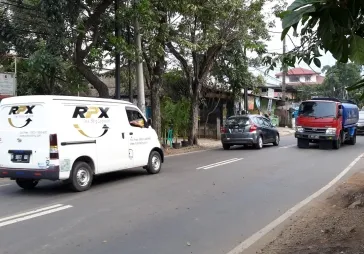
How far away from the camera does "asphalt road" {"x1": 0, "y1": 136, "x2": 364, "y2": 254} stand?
5609mm

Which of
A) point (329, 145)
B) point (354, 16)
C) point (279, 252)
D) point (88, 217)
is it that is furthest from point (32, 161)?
point (329, 145)

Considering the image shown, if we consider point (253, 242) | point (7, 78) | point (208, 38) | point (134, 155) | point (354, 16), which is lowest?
point (253, 242)

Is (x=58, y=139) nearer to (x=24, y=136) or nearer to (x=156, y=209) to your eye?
(x=24, y=136)

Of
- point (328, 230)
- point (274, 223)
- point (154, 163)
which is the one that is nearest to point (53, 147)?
point (154, 163)

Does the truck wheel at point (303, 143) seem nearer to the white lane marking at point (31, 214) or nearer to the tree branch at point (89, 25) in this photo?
the tree branch at point (89, 25)

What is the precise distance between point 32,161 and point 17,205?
3.85ft

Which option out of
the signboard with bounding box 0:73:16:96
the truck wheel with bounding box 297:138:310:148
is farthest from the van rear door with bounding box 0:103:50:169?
the truck wheel with bounding box 297:138:310:148

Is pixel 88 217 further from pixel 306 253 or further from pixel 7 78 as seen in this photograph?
pixel 7 78

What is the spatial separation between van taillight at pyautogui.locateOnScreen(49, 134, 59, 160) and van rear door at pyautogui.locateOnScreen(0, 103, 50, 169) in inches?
2.8

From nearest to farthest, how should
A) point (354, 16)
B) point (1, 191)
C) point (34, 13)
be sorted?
point (354, 16) → point (1, 191) → point (34, 13)

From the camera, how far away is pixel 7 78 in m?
15.7

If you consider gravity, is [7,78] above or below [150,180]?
above

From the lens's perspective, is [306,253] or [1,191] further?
[1,191]

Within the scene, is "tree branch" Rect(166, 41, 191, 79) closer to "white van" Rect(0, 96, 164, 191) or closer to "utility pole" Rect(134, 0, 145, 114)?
"utility pole" Rect(134, 0, 145, 114)
